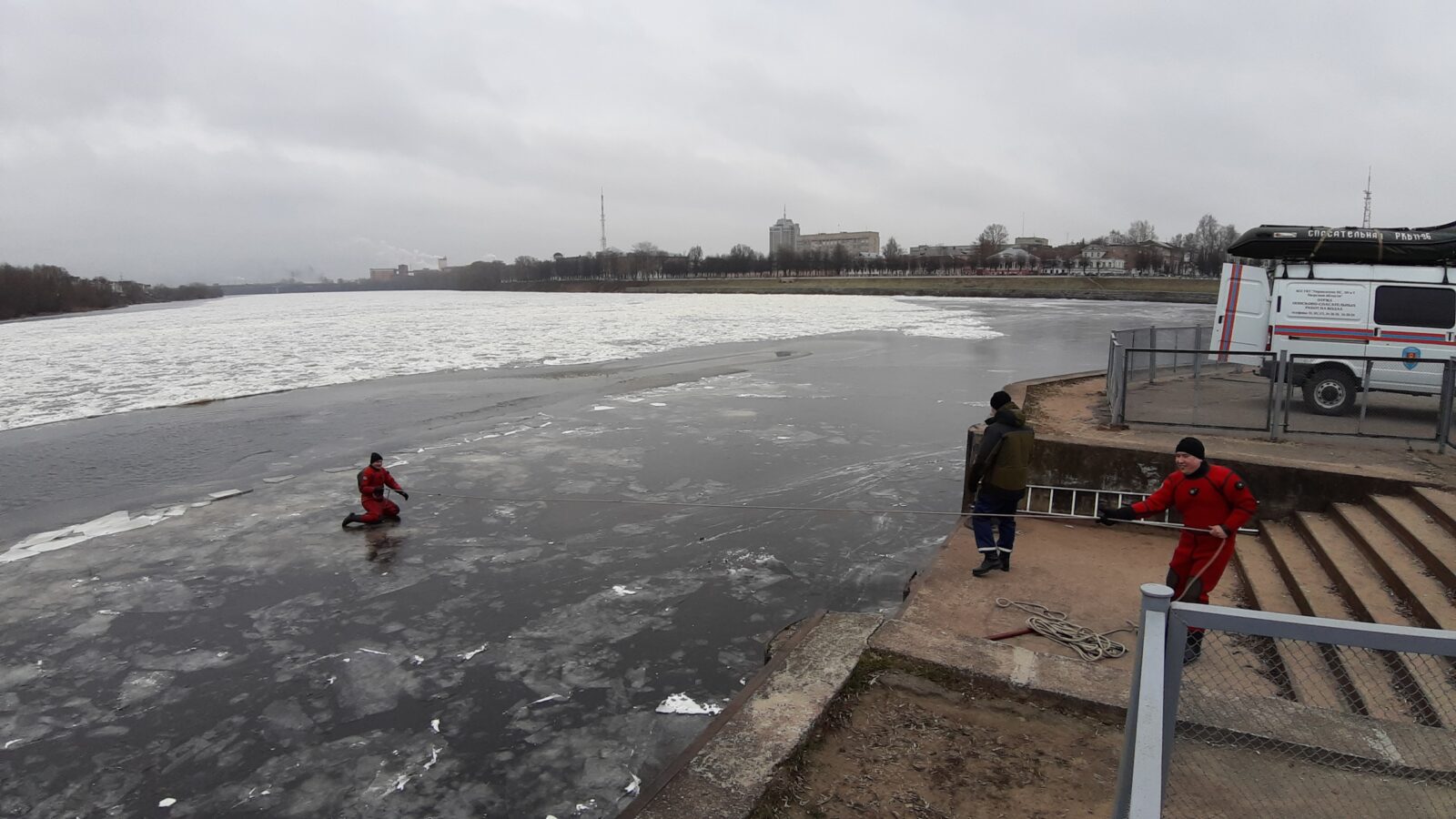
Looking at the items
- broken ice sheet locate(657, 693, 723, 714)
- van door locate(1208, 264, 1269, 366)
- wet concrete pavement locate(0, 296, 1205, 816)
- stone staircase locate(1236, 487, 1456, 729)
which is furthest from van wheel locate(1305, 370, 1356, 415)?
broken ice sheet locate(657, 693, 723, 714)

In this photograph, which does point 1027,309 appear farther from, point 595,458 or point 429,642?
point 429,642

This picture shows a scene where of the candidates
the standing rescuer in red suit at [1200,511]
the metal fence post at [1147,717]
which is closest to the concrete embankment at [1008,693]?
the standing rescuer in red suit at [1200,511]

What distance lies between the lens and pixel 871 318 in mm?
47969

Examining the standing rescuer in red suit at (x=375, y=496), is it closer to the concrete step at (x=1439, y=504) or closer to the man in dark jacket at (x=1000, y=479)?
the man in dark jacket at (x=1000, y=479)

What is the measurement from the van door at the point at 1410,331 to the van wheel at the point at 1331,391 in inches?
Result: 13.4

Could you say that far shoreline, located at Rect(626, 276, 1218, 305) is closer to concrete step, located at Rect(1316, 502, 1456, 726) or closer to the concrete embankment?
concrete step, located at Rect(1316, 502, 1456, 726)

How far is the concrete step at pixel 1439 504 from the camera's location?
21.8ft

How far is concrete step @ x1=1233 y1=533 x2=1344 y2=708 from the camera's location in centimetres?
487

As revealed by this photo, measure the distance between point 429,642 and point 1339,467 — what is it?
29.7 feet

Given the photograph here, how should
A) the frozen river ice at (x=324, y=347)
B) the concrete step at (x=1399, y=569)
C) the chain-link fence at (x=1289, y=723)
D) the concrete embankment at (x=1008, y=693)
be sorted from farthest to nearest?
the frozen river ice at (x=324, y=347) < the concrete step at (x=1399, y=569) < the concrete embankment at (x=1008, y=693) < the chain-link fence at (x=1289, y=723)

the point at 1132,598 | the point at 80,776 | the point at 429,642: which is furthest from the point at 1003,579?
the point at 80,776

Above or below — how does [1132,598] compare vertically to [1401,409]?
below

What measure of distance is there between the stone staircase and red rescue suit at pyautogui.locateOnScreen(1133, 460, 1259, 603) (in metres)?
0.71

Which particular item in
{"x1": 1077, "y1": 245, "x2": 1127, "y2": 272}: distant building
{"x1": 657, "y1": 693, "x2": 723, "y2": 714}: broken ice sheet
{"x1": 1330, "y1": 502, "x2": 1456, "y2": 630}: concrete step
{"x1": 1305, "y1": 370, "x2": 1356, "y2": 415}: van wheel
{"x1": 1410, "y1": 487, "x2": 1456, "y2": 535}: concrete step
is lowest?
{"x1": 657, "y1": 693, "x2": 723, "y2": 714}: broken ice sheet
